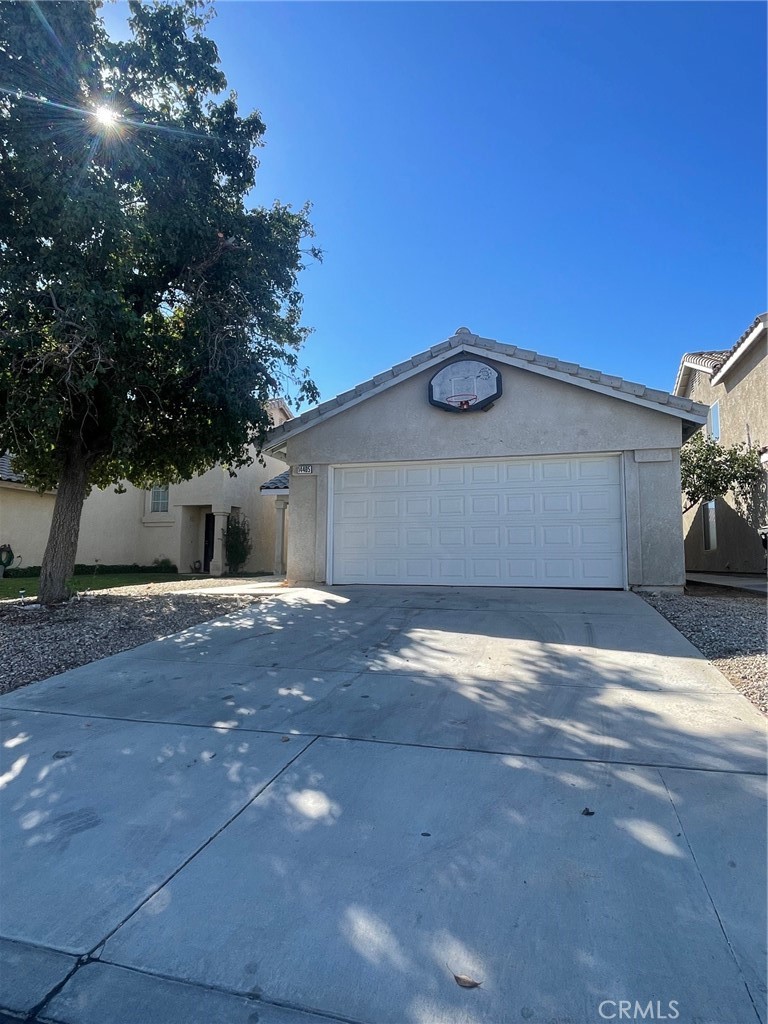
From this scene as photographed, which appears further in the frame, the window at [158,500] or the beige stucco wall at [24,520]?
the window at [158,500]

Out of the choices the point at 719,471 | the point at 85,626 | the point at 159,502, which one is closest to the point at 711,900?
the point at 85,626

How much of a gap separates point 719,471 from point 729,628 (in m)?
9.43

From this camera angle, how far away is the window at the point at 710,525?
59.7ft

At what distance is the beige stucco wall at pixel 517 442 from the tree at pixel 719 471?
18.6ft

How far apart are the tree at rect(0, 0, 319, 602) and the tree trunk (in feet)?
0.08

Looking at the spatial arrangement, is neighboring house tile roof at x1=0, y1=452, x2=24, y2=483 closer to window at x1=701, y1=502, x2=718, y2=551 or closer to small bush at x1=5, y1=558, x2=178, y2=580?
small bush at x1=5, y1=558, x2=178, y2=580

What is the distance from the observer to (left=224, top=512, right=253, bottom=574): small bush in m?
20.3

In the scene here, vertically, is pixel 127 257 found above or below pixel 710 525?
above

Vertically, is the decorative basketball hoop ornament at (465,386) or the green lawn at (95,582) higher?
the decorative basketball hoop ornament at (465,386)

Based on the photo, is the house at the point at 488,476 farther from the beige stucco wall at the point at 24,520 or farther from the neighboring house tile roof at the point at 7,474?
the beige stucco wall at the point at 24,520

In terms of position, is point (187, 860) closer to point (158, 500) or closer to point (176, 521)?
point (176, 521)

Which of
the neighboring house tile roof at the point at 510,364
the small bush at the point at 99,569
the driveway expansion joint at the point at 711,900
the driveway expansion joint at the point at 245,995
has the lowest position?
the driveway expansion joint at the point at 245,995

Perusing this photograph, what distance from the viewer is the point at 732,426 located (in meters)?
17.0

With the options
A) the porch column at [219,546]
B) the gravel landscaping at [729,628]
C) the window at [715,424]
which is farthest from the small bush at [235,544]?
the window at [715,424]
